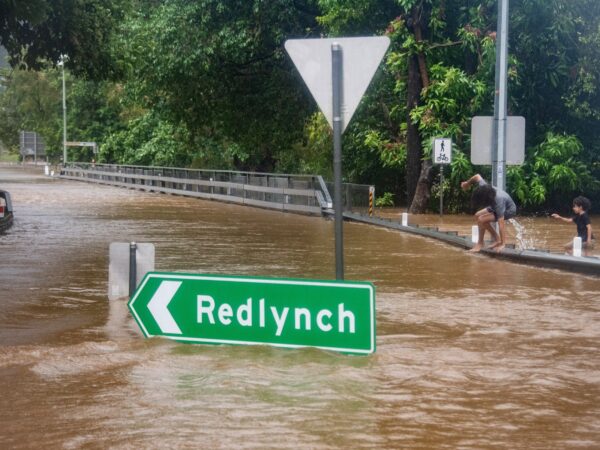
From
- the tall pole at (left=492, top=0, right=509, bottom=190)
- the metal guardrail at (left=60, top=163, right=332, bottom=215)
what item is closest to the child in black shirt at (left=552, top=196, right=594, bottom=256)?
the tall pole at (left=492, top=0, right=509, bottom=190)

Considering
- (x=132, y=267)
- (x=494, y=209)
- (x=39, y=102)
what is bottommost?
(x=132, y=267)

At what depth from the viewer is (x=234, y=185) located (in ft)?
125

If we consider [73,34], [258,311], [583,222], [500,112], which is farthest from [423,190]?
[258,311]

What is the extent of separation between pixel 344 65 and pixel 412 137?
2454 centimetres

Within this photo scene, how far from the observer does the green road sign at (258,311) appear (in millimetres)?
7617

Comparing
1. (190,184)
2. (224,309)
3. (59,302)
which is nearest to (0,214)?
(59,302)

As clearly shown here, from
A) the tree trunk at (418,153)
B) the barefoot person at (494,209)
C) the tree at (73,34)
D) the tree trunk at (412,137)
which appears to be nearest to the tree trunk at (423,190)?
the tree trunk at (418,153)

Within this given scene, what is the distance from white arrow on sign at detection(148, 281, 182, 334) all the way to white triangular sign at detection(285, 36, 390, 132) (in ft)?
6.07

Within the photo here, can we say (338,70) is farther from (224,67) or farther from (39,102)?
(39,102)

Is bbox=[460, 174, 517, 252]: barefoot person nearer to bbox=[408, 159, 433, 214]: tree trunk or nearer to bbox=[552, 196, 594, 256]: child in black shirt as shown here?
bbox=[552, 196, 594, 256]: child in black shirt

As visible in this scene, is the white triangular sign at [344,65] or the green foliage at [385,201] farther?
the green foliage at [385,201]

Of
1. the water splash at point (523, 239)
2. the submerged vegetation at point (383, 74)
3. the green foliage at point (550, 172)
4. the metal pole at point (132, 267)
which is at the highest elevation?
the submerged vegetation at point (383, 74)

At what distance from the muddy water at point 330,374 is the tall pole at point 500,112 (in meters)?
4.17

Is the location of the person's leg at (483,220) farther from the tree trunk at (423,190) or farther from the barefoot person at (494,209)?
the tree trunk at (423,190)
